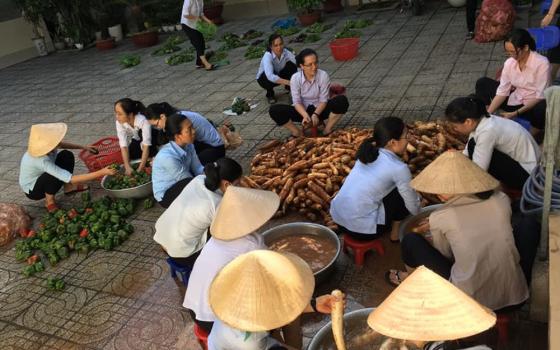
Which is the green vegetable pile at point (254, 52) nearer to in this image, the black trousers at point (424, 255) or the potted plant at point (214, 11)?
the potted plant at point (214, 11)

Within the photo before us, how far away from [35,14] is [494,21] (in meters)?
12.6

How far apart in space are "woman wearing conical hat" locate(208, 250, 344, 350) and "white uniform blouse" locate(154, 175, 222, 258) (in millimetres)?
1243

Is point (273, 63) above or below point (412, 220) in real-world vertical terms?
above

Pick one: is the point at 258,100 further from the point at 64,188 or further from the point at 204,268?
the point at 204,268

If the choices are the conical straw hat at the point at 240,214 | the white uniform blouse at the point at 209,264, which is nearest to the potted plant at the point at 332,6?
the conical straw hat at the point at 240,214

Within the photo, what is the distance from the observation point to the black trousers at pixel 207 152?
205 inches

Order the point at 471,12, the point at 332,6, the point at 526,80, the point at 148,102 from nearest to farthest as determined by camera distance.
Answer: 1. the point at 526,80
2. the point at 471,12
3. the point at 148,102
4. the point at 332,6

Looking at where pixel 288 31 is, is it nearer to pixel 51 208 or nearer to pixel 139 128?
pixel 139 128

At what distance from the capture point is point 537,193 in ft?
10.1

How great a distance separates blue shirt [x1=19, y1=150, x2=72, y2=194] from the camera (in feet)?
17.0

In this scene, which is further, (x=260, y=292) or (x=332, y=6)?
(x=332, y=6)

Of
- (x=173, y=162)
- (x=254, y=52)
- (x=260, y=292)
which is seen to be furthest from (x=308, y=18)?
(x=260, y=292)

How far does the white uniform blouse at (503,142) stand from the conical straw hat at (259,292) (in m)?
2.15

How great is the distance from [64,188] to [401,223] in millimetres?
4225
